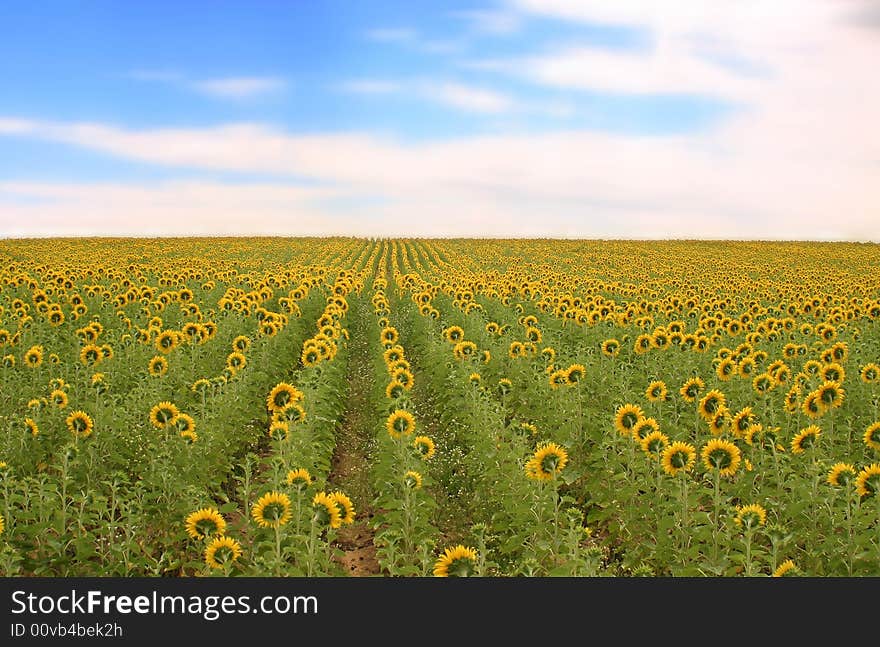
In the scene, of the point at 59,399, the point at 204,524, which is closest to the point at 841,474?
the point at 204,524

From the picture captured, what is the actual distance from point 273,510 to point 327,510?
1.30ft

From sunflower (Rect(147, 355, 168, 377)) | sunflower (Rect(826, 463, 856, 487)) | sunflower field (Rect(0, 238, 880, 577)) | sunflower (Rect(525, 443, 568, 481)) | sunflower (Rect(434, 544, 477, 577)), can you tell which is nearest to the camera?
sunflower (Rect(434, 544, 477, 577))

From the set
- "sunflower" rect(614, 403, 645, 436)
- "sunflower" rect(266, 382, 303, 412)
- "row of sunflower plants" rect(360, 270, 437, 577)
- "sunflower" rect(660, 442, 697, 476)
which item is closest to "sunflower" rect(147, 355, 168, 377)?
"sunflower" rect(266, 382, 303, 412)

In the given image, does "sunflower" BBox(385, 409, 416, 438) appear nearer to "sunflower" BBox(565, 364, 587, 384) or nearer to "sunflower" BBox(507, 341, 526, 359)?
"sunflower" BBox(565, 364, 587, 384)

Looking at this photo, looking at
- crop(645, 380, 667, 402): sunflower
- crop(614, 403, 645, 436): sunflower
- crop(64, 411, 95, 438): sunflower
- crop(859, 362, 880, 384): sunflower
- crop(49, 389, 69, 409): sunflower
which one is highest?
crop(859, 362, 880, 384): sunflower

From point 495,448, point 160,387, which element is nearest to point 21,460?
point 160,387

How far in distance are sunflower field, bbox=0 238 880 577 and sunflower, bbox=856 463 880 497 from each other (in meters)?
0.02

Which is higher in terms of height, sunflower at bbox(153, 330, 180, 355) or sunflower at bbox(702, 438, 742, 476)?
sunflower at bbox(153, 330, 180, 355)

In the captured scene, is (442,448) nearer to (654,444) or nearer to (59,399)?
(654,444)

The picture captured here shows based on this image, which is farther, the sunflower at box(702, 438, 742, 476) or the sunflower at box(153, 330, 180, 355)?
the sunflower at box(153, 330, 180, 355)

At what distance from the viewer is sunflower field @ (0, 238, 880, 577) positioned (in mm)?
6008

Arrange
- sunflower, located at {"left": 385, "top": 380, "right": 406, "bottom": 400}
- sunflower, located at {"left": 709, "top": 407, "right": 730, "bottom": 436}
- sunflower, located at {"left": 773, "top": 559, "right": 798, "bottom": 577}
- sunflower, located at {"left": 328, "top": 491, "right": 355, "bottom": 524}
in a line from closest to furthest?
1. sunflower, located at {"left": 773, "top": 559, "right": 798, "bottom": 577}
2. sunflower, located at {"left": 328, "top": 491, "right": 355, "bottom": 524}
3. sunflower, located at {"left": 709, "top": 407, "right": 730, "bottom": 436}
4. sunflower, located at {"left": 385, "top": 380, "right": 406, "bottom": 400}

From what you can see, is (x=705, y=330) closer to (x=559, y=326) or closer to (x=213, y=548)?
(x=559, y=326)

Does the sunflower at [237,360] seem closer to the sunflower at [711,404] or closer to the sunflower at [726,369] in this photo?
the sunflower at [711,404]
